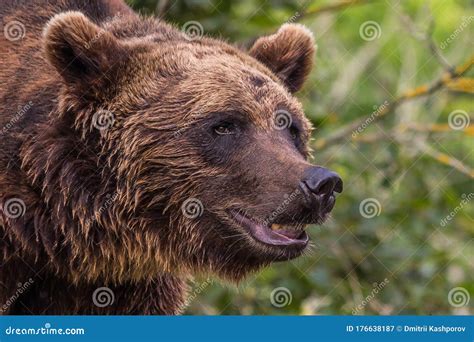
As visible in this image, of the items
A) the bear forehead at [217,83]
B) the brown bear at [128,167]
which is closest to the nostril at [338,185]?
the brown bear at [128,167]

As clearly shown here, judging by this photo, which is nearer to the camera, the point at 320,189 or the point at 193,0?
the point at 320,189

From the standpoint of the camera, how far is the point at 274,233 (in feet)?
19.3

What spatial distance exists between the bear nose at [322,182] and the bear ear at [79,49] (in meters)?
1.54

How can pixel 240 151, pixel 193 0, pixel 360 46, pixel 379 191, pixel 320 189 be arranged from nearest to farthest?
1. pixel 320 189
2. pixel 240 151
3. pixel 193 0
4. pixel 379 191
5. pixel 360 46

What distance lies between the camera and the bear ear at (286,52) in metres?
7.00

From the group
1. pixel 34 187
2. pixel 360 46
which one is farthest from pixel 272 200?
pixel 360 46

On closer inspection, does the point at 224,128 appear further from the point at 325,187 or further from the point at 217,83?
the point at 325,187

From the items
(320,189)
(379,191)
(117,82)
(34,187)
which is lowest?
(379,191)

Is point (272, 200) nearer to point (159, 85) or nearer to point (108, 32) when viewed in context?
point (159, 85)

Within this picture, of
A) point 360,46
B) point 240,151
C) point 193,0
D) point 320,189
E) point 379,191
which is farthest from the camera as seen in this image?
point 360,46

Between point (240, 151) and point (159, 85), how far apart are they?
0.71m

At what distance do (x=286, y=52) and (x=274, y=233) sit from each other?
1.68m

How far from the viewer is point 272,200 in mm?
5730

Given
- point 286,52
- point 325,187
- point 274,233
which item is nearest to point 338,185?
point 325,187
